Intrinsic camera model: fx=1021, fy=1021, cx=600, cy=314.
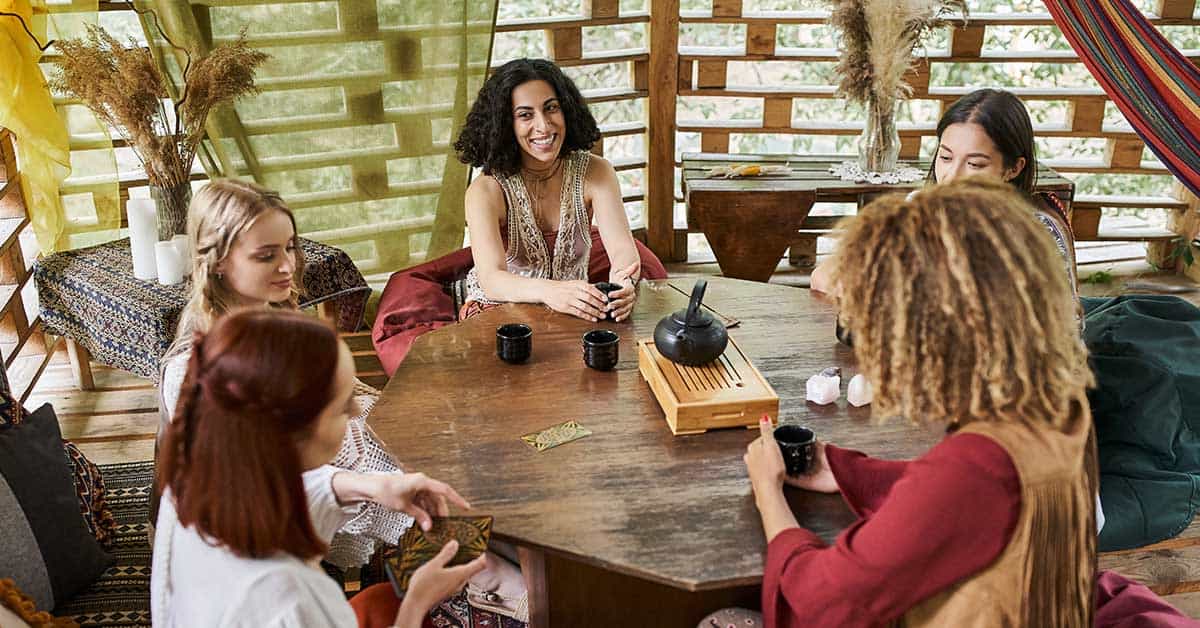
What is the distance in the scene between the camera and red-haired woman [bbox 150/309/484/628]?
1.22 metres

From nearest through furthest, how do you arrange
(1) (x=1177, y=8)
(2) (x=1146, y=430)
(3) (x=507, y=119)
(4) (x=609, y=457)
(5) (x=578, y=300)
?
(4) (x=609, y=457) → (2) (x=1146, y=430) → (5) (x=578, y=300) → (3) (x=507, y=119) → (1) (x=1177, y=8)

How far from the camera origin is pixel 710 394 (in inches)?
72.4

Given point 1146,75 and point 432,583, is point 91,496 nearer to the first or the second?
point 432,583

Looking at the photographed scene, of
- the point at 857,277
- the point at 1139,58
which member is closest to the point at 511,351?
the point at 857,277

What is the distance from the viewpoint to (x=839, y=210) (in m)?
5.10

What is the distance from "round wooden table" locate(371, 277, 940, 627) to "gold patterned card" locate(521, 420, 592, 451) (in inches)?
0.6

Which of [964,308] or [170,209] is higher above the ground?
[964,308]

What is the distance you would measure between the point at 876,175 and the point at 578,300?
6.59ft

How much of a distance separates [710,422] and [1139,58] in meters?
2.23

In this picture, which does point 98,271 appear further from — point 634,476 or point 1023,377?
point 1023,377

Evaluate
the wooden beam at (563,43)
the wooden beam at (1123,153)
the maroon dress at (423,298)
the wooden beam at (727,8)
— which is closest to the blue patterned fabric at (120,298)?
the maroon dress at (423,298)

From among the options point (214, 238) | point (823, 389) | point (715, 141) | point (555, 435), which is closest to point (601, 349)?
point (555, 435)

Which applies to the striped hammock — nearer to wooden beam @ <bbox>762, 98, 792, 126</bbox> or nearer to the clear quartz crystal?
wooden beam @ <bbox>762, 98, 792, 126</bbox>

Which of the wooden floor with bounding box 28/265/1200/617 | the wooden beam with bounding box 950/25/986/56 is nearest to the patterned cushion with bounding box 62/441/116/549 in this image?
the wooden floor with bounding box 28/265/1200/617
